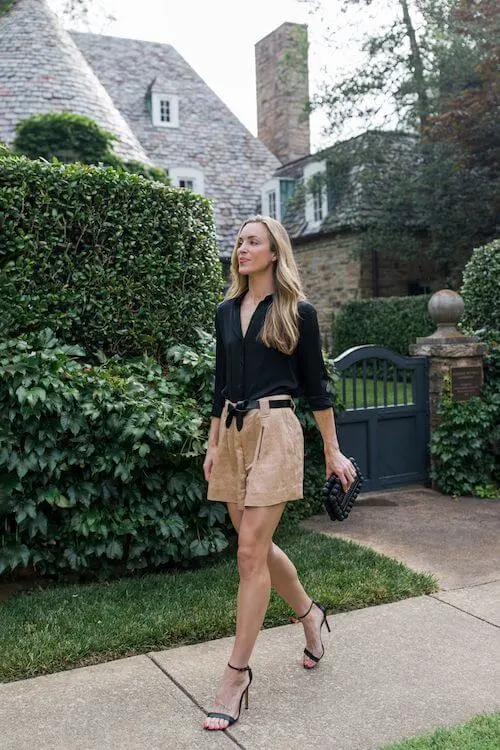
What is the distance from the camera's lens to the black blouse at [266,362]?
316 centimetres

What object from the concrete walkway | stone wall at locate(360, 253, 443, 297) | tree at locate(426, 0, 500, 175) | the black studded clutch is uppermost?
tree at locate(426, 0, 500, 175)

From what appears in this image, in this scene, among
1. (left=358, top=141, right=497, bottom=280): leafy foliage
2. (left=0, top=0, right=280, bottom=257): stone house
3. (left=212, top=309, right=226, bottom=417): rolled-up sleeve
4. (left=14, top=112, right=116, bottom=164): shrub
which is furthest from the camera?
(left=358, top=141, right=497, bottom=280): leafy foliage

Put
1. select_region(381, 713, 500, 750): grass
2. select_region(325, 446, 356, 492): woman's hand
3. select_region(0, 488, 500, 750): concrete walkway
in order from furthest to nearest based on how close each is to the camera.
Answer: select_region(325, 446, 356, 492): woman's hand
select_region(0, 488, 500, 750): concrete walkway
select_region(381, 713, 500, 750): grass

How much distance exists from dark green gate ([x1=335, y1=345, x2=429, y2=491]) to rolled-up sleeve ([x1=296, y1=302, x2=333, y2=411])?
3.55 metres

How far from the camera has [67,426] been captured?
4621 mm

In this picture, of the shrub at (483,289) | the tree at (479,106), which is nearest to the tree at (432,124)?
the tree at (479,106)

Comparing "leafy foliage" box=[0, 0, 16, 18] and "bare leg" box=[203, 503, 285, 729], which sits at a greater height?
"leafy foliage" box=[0, 0, 16, 18]

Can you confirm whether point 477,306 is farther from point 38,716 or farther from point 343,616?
point 38,716

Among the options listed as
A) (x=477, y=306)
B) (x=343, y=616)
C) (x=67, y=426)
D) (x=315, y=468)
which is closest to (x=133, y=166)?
(x=477, y=306)

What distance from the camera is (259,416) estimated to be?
3125mm

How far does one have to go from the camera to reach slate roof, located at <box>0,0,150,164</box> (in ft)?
44.2

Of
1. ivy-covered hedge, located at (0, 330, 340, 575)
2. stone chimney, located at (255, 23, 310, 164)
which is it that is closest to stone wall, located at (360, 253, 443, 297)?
stone chimney, located at (255, 23, 310, 164)

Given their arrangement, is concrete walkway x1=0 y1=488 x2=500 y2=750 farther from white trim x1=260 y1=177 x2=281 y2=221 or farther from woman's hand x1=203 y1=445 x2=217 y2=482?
white trim x1=260 y1=177 x2=281 y2=221

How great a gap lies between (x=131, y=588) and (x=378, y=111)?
17088mm
